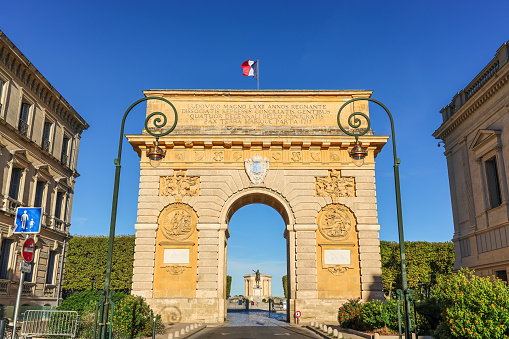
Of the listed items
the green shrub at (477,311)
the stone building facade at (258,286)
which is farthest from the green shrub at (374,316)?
the stone building facade at (258,286)

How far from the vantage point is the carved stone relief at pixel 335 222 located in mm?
25078

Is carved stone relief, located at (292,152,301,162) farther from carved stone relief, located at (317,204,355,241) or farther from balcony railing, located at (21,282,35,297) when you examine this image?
balcony railing, located at (21,282,35,297)

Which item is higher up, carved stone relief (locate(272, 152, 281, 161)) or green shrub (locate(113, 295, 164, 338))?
carved stone relief (locate(272, 152, 281, 161))

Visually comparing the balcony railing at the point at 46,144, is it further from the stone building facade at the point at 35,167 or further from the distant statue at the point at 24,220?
the distant statue at the point at 24,220

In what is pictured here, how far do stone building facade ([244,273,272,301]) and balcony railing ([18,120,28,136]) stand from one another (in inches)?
2306

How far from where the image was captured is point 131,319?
53.5 ft

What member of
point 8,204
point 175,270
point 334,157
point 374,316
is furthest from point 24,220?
point 334,157

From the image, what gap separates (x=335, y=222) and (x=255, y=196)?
529cm

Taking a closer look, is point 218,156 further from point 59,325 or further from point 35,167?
point 59,325

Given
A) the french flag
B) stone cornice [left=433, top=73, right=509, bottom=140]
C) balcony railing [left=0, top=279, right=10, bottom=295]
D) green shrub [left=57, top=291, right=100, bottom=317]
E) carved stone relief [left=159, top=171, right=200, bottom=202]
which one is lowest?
green shrub [left=57, top=291, right=100, bottom=317]

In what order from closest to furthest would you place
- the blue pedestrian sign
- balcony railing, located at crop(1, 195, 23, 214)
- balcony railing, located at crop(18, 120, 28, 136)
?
the blue pedestrian sign → balcony railing, located at crop(1, 195, 23, 214) → balcony railing, located at crop(18, 120, 28, 136)

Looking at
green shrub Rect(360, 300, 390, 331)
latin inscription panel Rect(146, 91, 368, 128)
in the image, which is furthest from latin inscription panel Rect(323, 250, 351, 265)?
latin inscription panel Rect(146, 91, 368, 128)

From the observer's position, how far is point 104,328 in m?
10.5

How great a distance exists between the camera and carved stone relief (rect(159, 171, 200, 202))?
2562 centimetres
